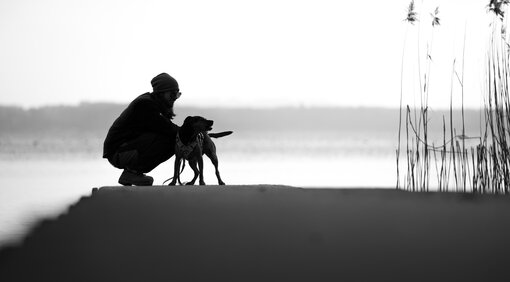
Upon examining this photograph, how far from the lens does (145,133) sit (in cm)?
556

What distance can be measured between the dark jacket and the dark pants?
0.05m

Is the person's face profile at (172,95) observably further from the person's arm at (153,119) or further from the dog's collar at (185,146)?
the dog's collar at (185,146)

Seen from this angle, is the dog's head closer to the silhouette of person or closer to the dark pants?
the silhouette of person

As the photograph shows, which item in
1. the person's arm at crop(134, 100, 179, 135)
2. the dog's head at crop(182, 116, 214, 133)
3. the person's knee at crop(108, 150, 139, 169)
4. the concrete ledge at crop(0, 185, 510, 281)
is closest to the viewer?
the concrete ledge at crop(0, 185, 510, 281)

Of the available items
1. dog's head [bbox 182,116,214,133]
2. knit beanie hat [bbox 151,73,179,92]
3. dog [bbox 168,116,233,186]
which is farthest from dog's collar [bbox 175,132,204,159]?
knit beanie hat [bbox 151,73,179,92]

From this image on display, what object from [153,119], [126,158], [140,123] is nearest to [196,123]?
[153,119]

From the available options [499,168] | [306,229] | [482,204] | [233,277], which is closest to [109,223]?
[306,229]

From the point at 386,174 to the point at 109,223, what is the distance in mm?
10196

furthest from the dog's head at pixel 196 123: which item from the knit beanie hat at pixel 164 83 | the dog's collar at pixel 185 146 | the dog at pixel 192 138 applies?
the knit beanie hat at pixel 164 83

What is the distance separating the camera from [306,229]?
120 inches

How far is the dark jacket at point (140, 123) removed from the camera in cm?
536

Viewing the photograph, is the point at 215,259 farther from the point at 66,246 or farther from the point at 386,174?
the point at 386,174

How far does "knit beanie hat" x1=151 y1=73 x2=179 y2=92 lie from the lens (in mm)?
5379

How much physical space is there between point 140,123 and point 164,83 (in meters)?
0.37
